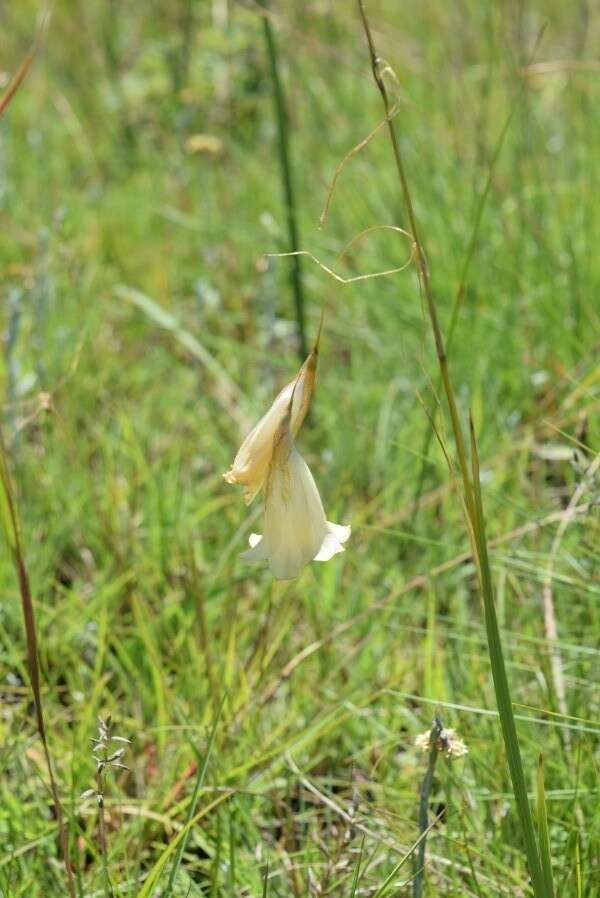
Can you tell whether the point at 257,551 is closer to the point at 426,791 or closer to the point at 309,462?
the point at 426,791

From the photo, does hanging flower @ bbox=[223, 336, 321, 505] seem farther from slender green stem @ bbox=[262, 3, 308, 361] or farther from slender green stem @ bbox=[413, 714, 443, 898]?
slender green stem @ bbox=[262, 3, 308, 361]

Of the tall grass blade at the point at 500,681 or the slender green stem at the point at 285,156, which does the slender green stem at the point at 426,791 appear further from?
the slender green stem at the point at 285,156

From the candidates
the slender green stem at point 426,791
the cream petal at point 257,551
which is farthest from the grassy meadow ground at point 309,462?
the cream petal at point 257,551

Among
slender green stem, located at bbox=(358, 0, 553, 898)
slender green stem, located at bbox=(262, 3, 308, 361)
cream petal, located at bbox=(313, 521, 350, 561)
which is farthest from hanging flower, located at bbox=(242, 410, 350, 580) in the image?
slender green stem, located at bbox=(262, 3, 308, 361)

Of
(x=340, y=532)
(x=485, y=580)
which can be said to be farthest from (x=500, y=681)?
(x=340, y=532)

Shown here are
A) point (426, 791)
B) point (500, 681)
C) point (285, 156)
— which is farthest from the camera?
point (285, 156)

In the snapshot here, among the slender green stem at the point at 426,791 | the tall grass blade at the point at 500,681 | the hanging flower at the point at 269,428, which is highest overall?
the hanging flower at the point at 269,428
